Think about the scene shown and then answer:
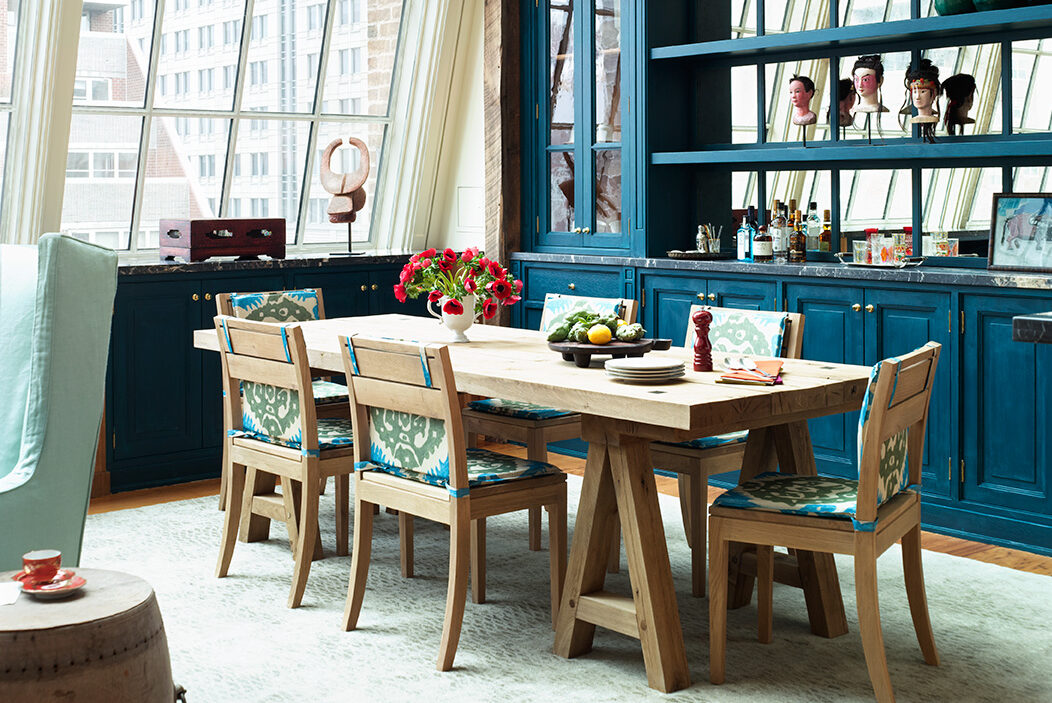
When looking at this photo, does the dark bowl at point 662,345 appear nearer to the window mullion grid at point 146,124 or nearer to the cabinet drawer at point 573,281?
the cabinet drawer at point 573,281

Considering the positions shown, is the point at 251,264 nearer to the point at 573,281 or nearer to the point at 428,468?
the point at 573,281

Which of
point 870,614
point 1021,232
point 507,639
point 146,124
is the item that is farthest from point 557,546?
point 146,124

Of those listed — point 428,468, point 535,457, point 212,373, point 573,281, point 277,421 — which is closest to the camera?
point 428,468

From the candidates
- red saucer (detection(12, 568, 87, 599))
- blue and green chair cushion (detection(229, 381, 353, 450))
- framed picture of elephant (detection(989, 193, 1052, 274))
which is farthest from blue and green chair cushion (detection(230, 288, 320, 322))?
framed picture of elephant (detection(989, 193, 1052, 274))

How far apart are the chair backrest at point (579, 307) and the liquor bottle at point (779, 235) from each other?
0.91 metres

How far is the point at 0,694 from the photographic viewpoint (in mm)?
2086

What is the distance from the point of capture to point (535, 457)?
4309mm

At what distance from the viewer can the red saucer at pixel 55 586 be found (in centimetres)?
222

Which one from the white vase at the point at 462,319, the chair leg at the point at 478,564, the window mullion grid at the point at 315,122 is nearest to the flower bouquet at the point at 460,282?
the white vase at the point at 462,319

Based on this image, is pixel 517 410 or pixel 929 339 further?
pixel 929 339

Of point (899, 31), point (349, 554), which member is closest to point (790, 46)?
point (899, 31)

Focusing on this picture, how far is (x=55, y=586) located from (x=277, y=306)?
9.36ft

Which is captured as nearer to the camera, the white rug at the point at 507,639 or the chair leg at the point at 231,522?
the white rug at the point at 507,639

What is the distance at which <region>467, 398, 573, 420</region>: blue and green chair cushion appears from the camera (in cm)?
429
